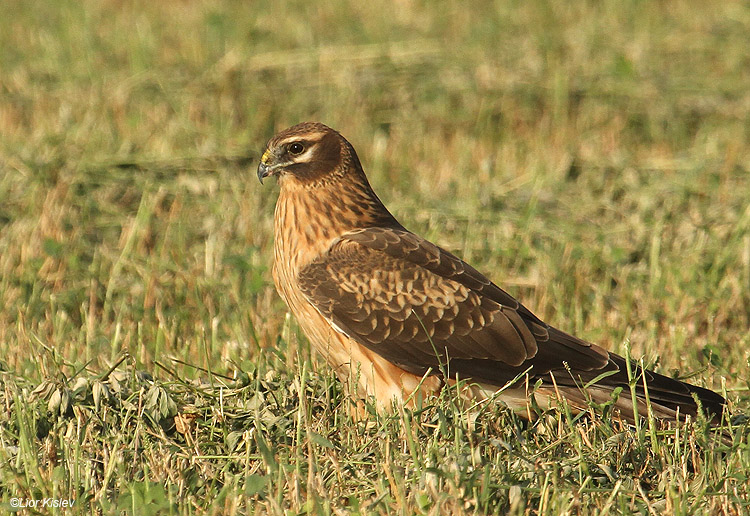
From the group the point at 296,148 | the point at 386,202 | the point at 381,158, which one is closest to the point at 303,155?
the point at 296,148

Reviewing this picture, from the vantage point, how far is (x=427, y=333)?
196 inches

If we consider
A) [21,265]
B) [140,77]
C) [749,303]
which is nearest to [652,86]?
[749,303]

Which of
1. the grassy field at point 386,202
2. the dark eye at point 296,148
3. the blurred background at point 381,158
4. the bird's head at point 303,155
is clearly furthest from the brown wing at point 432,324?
the dark eye at point 296,148

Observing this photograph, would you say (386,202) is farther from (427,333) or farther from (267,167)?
(427,333)

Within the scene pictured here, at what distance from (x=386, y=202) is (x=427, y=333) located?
Answer: 3022mm

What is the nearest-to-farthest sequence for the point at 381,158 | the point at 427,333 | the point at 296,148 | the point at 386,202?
the point at 427,333 < the point at 296,148 < the point at 386,202 < the point at 381,158

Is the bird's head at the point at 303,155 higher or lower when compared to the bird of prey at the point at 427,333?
higher

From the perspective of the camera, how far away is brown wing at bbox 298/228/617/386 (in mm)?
4957

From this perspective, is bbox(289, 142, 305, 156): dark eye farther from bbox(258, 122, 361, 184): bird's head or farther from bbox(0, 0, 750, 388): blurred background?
bbox(0, 0, 750, 388): blurred background

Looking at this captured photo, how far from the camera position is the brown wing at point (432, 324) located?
496 cm

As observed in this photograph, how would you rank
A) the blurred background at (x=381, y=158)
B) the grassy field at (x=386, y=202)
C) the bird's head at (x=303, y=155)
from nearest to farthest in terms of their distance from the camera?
the grassy field at (x=386, y=202), the bird's head at (x=303, y=155), the blurred background at (x=381, y=158)

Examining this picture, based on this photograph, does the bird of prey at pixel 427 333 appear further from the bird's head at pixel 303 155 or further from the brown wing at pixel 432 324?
the bird's head at pixel 303 155

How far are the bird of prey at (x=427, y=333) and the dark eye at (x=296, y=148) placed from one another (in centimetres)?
50

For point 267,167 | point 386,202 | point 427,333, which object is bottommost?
point 386,202
